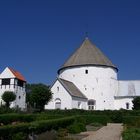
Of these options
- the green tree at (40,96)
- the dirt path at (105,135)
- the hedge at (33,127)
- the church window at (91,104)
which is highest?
the green tree at (40,96)

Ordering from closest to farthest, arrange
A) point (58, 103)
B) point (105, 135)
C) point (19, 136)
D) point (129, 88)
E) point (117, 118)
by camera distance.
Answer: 1. point (19, 136)
2. point (105, 135)
3. point (117, 118)
4. point (58, 103)
5. point (129, 88)

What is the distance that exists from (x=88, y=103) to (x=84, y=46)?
11.0 m

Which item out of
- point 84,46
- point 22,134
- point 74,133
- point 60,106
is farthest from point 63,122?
point 84,46

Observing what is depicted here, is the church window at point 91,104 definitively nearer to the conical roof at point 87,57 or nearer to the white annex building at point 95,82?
the white annex building at point 95,82

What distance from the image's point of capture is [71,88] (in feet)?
169

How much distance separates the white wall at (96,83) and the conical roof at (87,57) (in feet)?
2.81

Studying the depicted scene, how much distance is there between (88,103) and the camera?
54344 mm

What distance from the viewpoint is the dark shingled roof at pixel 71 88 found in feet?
162

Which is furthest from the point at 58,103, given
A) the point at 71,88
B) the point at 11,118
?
the point at 11,118

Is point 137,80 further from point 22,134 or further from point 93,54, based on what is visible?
point 22,134

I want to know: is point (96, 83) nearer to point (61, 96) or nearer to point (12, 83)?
point (61, 96)

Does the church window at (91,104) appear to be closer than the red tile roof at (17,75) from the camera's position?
Yes

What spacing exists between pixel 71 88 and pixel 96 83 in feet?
17.9

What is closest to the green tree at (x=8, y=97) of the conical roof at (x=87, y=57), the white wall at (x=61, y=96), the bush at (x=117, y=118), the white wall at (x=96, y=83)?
the white wall at (x=61, y=96)
